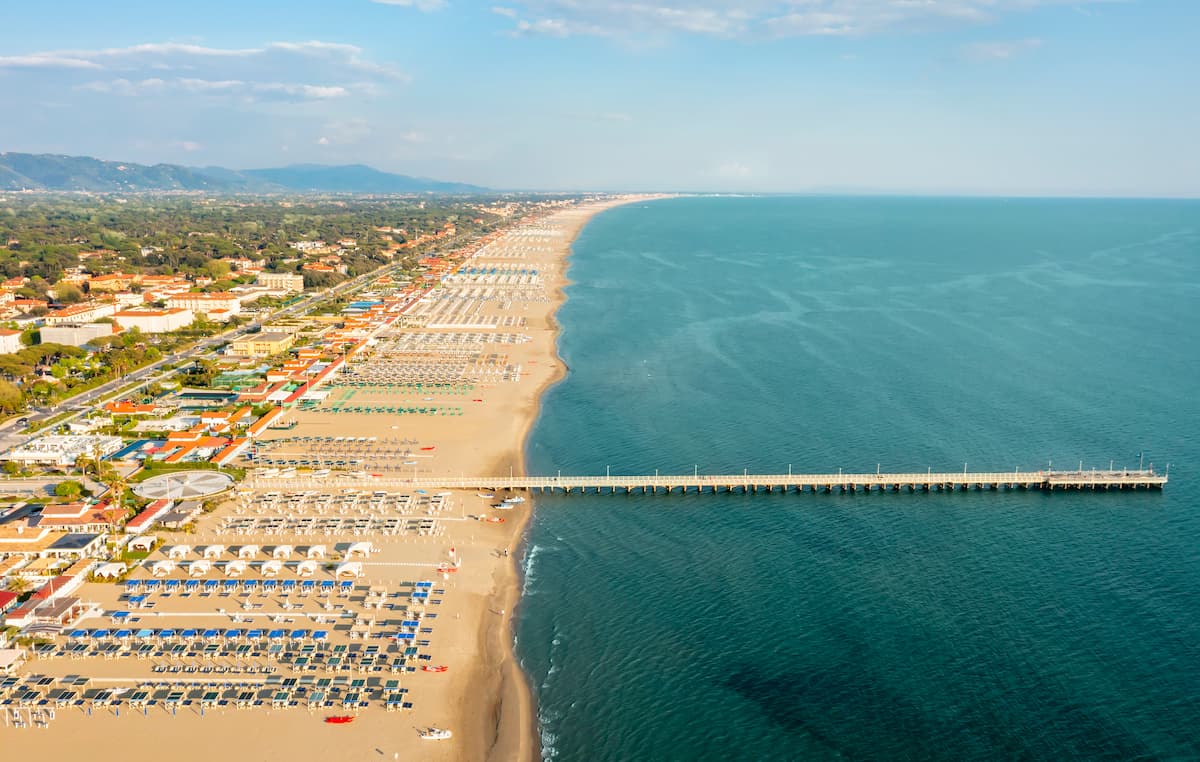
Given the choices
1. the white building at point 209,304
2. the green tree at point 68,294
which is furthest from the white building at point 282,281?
the green tree at point 68,294

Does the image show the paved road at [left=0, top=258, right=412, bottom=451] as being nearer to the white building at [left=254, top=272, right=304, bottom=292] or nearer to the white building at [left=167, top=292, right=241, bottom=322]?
the white building at [left=167, top=292, right=241, bottom=322]

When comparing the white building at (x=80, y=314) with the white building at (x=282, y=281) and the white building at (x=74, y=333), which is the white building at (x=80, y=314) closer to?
the white building at (x=74, y=333)

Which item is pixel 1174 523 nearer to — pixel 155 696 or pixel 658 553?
pixel 658 553

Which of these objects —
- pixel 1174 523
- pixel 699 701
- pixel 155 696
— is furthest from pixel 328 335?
pixel 1174 523

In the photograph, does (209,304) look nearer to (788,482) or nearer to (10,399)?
(10,399)

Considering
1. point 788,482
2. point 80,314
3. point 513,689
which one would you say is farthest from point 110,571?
point 80,314

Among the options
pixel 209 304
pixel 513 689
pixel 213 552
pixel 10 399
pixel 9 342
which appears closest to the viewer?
pixel 513 689
